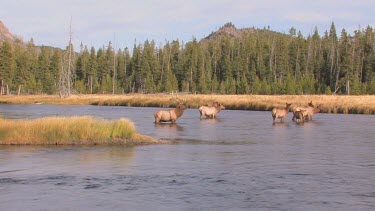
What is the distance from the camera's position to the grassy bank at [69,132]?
21.6m

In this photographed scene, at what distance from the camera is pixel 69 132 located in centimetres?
2197

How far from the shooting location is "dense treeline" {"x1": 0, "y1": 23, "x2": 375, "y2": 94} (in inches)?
4053

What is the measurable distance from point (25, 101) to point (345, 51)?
6165cm

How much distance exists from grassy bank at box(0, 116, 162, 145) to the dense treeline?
7557 cm

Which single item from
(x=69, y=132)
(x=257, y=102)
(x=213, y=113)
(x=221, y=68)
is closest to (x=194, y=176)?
(x=69, y=132)

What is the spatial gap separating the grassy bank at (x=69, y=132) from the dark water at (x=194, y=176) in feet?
3.76

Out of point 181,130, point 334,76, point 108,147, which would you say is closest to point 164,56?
point 334,76

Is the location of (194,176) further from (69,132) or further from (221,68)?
(221,68)

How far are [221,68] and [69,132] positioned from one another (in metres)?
105

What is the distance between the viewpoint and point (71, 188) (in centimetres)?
1265

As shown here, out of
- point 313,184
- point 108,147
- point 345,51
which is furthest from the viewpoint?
point 345,51

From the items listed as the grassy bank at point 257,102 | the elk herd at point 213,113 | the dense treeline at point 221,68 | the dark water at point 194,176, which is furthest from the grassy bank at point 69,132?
the dense treeline at point 221,68

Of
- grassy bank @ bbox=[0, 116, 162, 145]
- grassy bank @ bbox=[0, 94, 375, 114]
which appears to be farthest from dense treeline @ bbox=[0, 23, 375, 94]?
grassy bank @ bbox=[0, 116, 162, 145]

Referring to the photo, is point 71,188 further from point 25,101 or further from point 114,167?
point 25,101
